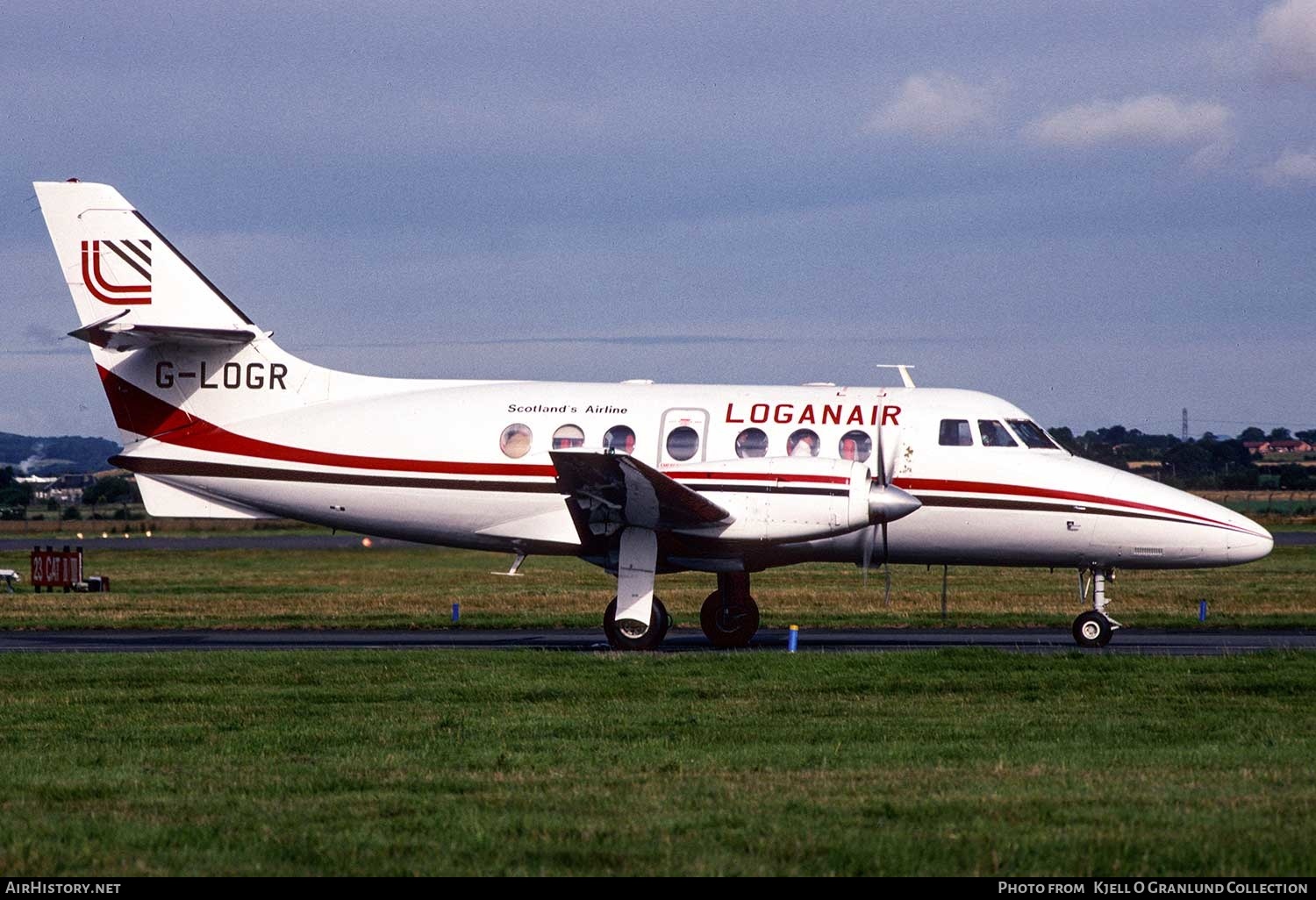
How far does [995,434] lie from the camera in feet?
71.5

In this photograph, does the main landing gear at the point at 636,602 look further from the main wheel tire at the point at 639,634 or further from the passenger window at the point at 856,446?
the passenger window at the point at 856,446

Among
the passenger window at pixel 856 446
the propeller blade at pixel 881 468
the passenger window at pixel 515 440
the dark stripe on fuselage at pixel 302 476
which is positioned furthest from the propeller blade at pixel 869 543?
the passenger window at pixel 515 440

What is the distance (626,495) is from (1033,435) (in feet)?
20.1

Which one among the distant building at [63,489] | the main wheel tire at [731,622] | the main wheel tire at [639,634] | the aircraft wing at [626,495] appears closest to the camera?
the aircraft wing at [626,495]

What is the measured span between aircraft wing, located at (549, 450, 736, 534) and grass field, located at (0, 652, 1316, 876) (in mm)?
1946

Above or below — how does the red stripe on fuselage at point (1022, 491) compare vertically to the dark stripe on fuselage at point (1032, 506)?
above

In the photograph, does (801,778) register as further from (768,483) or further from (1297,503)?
(1297,503)

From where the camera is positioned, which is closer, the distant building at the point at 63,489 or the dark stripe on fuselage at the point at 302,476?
the dark stripe on fuselage at the point at 302,476

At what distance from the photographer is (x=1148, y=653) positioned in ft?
65.5

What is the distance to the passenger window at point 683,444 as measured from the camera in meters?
21.3

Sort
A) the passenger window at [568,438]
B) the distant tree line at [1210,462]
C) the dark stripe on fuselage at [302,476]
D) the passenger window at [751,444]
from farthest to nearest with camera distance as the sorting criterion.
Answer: the distant tree line at [1210,462] < the dark stripe on fuselage at [302,476] < the passenger window at [568,438] < the passenger window at [751,444]

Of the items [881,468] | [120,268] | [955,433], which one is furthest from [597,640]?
[120,268]

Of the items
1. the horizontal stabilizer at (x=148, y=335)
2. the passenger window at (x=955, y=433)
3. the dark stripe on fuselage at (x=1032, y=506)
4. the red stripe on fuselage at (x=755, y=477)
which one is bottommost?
the dark stripe on fuselage at (x=1032, y=506)

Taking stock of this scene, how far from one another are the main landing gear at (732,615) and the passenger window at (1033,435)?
444 cm
